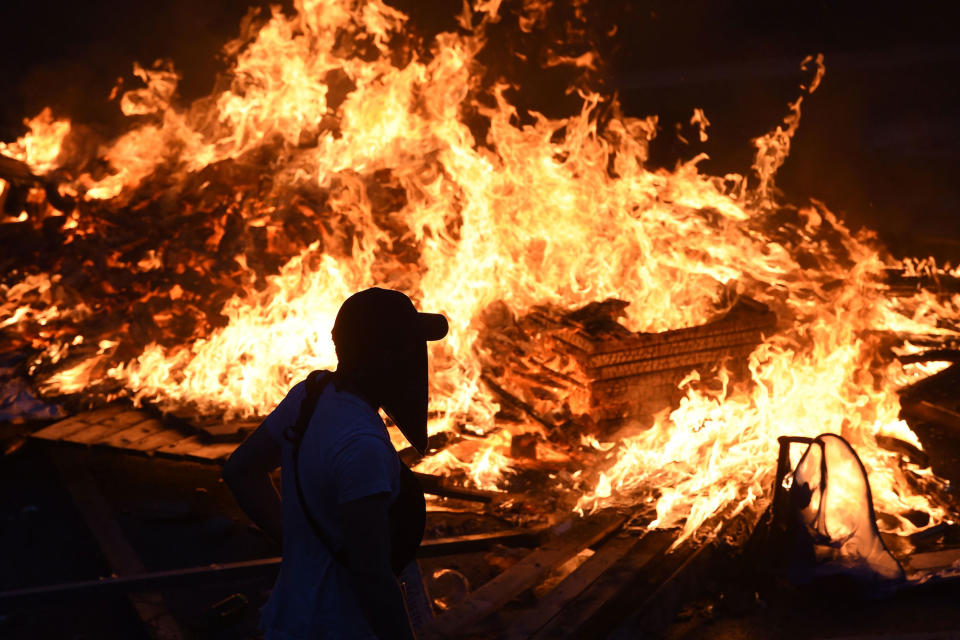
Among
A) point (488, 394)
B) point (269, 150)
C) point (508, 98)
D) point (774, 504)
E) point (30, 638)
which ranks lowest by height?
point (30, 638)

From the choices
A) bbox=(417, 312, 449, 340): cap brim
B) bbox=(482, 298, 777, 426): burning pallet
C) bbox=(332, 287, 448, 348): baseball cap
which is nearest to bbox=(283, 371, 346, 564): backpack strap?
bbox=(332, 287, 448, 348): baseball cap

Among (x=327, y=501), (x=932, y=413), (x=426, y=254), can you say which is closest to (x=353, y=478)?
(x=327, y=501)

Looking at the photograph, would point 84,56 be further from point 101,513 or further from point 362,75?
point 101,513

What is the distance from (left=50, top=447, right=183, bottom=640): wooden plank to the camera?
13.6ft

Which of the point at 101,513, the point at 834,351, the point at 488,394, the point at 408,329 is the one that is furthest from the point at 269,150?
the point at 408,329

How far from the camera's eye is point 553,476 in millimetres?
6145

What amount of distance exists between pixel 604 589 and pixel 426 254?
436 cm

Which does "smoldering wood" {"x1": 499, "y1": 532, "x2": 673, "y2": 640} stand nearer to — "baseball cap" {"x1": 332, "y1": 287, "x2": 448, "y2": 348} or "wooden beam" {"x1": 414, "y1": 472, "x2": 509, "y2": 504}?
"wooden beam" {"x1": 414, "y1": 472, "x2": 509, "y2": 504}

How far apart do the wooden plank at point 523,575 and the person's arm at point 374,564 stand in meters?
1.97

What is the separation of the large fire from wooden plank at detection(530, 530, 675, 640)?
1.38 m

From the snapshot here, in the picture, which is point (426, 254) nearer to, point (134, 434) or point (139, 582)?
point (134, 434)

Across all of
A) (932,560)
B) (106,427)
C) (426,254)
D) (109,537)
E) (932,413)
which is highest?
(426,254)

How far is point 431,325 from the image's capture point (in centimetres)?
234

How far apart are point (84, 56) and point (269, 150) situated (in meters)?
4.42
